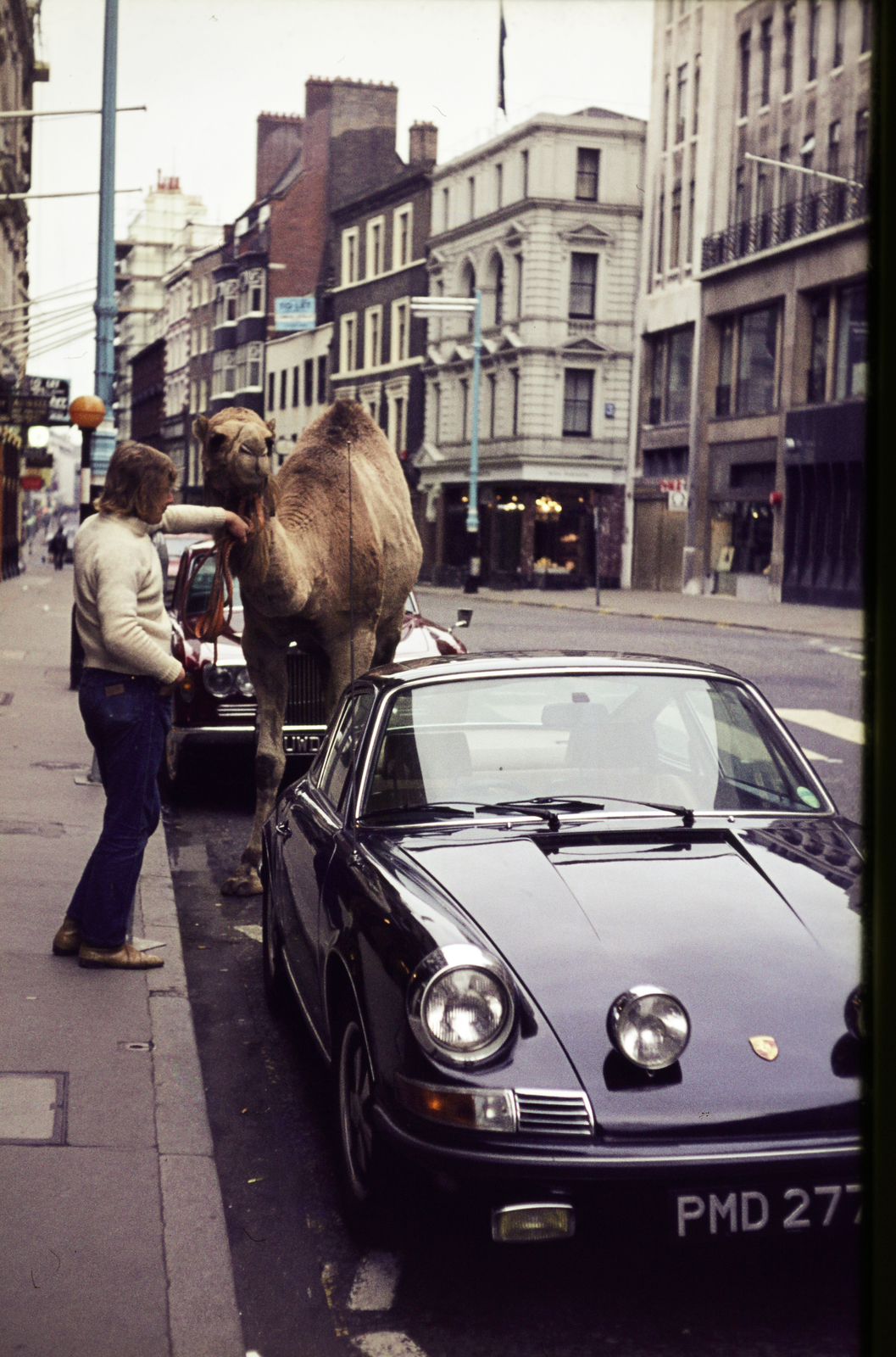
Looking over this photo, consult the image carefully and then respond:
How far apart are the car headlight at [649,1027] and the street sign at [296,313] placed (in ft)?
243

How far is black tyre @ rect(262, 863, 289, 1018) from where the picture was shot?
594 cm

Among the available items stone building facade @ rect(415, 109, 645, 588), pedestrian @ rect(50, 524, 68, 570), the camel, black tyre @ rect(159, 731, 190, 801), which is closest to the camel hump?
the camel

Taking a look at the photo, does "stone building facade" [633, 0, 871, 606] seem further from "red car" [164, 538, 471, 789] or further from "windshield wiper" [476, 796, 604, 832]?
"windshield wiper" [476, 796, 604, 832]

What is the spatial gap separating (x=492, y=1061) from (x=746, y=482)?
1736 inches

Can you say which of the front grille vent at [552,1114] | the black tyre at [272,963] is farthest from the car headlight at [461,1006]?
the black tyre at [272,963]

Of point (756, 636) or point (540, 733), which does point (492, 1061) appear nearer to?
point (540, 733)

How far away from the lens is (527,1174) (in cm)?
332

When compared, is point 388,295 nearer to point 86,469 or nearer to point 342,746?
point 86,469

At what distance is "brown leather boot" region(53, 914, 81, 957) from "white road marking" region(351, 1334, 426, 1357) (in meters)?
3.21

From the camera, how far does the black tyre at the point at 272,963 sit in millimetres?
5941

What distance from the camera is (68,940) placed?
6.46 m

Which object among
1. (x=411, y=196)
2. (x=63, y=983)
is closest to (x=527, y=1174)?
(x=63, y=983)

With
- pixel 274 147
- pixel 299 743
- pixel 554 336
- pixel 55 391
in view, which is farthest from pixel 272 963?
pixel 274 147

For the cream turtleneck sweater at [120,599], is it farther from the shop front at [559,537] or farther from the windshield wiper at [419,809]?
the shop front at [559,537]
